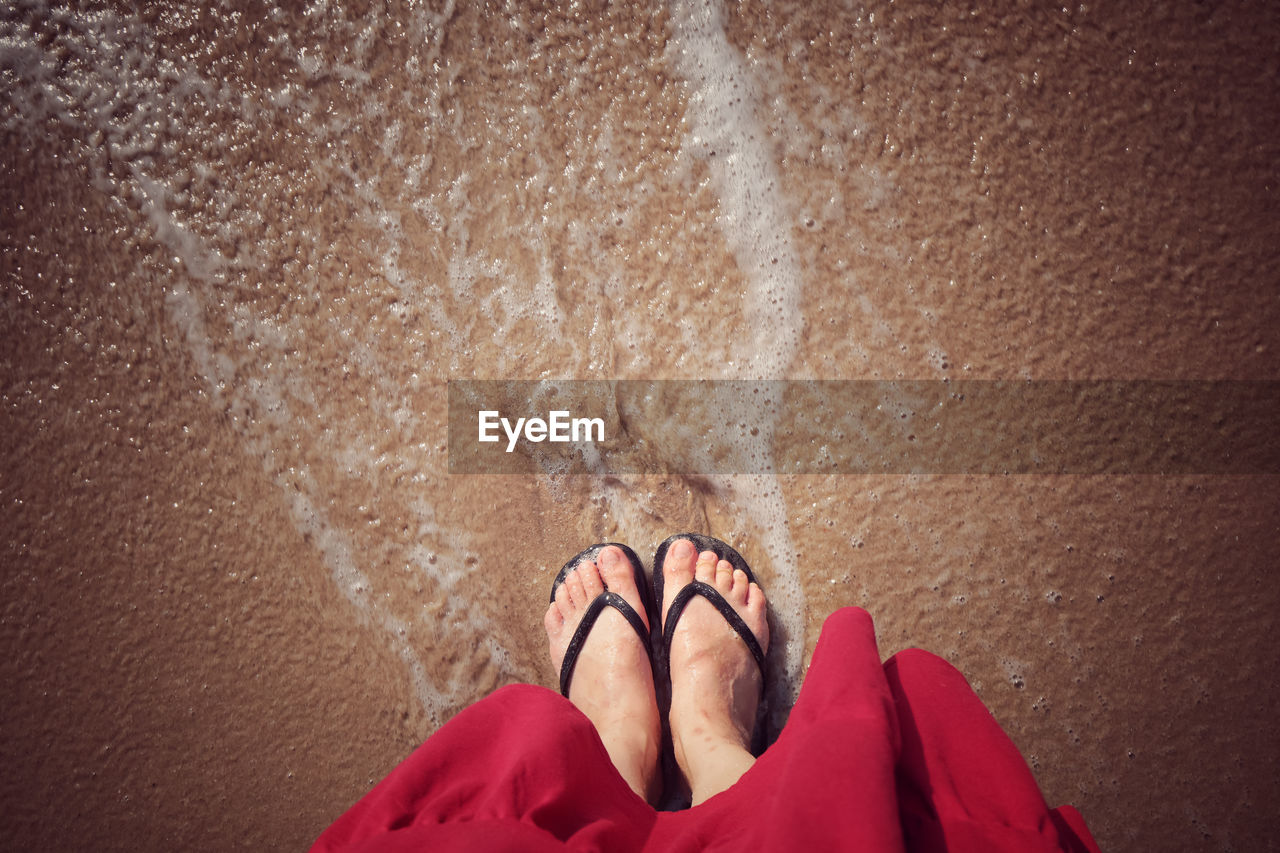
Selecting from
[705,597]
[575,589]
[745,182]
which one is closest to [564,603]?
[575,589]

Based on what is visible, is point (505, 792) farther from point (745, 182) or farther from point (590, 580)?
point (745, 182)

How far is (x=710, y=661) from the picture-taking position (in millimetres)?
1312

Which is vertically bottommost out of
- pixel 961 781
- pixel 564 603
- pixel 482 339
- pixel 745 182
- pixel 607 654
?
pixel 961 781

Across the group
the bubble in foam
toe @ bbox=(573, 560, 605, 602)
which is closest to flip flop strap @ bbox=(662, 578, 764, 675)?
toe @ bbox=(573, 560, 605, 602)

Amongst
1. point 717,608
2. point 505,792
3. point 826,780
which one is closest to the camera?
point 826,780

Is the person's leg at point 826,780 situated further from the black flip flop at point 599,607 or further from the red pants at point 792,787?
the black flip flop at point 599,607

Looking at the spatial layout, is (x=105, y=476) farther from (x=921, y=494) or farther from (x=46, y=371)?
(x=921, y=494)

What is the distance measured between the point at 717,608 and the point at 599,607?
229 mm

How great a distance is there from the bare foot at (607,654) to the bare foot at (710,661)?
6 cm

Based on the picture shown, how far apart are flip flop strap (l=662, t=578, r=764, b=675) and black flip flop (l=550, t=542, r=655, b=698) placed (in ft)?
0.22

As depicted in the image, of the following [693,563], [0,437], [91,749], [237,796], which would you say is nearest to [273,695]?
[237,796]

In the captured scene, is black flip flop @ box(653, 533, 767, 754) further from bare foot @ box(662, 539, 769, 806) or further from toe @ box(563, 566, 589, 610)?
toe @ box(563, 566, 589, 610)

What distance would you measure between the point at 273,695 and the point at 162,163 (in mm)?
1091

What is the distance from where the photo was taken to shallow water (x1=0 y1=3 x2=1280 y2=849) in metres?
1.26
